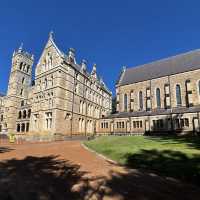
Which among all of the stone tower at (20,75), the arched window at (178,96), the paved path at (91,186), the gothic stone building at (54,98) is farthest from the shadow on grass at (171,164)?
the stone tower at (20,75)

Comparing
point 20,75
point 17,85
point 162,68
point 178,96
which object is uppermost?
point 20,75

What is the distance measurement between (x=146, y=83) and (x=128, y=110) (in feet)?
27.6

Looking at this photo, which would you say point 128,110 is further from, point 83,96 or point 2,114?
point 2,114

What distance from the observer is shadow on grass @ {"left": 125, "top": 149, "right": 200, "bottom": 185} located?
798 centimetres

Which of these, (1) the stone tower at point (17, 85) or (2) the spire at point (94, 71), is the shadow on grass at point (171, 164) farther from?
(1) the stone tower at point (17, 85)

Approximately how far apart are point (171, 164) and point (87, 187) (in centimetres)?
548

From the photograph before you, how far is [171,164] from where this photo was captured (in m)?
9.53

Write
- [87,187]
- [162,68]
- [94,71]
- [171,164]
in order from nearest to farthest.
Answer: [87,187] < [171,164] < [162,68] < [94,71]

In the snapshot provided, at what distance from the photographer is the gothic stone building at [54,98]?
37806 mm

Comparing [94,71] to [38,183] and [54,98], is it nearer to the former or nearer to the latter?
[54,98]

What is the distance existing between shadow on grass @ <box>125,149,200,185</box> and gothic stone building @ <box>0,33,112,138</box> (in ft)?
87.6

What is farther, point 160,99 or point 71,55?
point 71,55

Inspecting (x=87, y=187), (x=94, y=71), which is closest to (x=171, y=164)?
(x=87, y=187)

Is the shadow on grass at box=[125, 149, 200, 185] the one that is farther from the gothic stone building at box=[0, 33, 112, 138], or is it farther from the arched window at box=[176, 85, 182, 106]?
the arched window at box=[176, 85, 182, 106]
